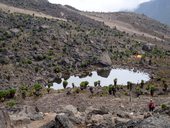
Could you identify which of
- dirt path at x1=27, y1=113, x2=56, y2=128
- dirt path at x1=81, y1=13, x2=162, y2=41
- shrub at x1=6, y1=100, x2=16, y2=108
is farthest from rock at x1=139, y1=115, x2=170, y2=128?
dirt path at x1=81, y1=13, x2=162, y2=41

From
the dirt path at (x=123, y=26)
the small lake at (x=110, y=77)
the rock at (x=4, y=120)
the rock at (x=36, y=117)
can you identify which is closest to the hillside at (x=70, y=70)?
the rock at (x=4, y=120)

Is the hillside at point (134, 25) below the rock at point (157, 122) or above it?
above

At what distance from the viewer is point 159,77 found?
267 ft

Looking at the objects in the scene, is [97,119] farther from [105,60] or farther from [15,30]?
[15,30]

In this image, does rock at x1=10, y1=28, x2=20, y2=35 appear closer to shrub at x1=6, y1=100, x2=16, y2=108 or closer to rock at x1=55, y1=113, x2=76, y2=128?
shrub at x1=6, y1=100, x2=16, y2=108

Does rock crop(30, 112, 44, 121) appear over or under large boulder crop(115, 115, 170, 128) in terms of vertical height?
under

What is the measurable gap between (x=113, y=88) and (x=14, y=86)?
1824cm

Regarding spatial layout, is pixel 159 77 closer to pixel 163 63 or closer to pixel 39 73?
pixel 163 63

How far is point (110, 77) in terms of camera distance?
3359 inches

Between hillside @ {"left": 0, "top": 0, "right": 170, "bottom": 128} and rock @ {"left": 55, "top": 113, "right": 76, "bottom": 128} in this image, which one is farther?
hillside @ {"left": 0, "top": 0, "right": 170, "bottom": 128}

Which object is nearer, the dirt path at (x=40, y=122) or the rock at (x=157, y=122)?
the rock at (x=157, y=122)

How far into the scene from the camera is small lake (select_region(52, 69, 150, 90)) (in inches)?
3141

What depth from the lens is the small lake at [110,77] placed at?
79794mm

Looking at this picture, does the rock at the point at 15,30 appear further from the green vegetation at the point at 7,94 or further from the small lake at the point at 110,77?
the green vegetation at the point at 7,94
